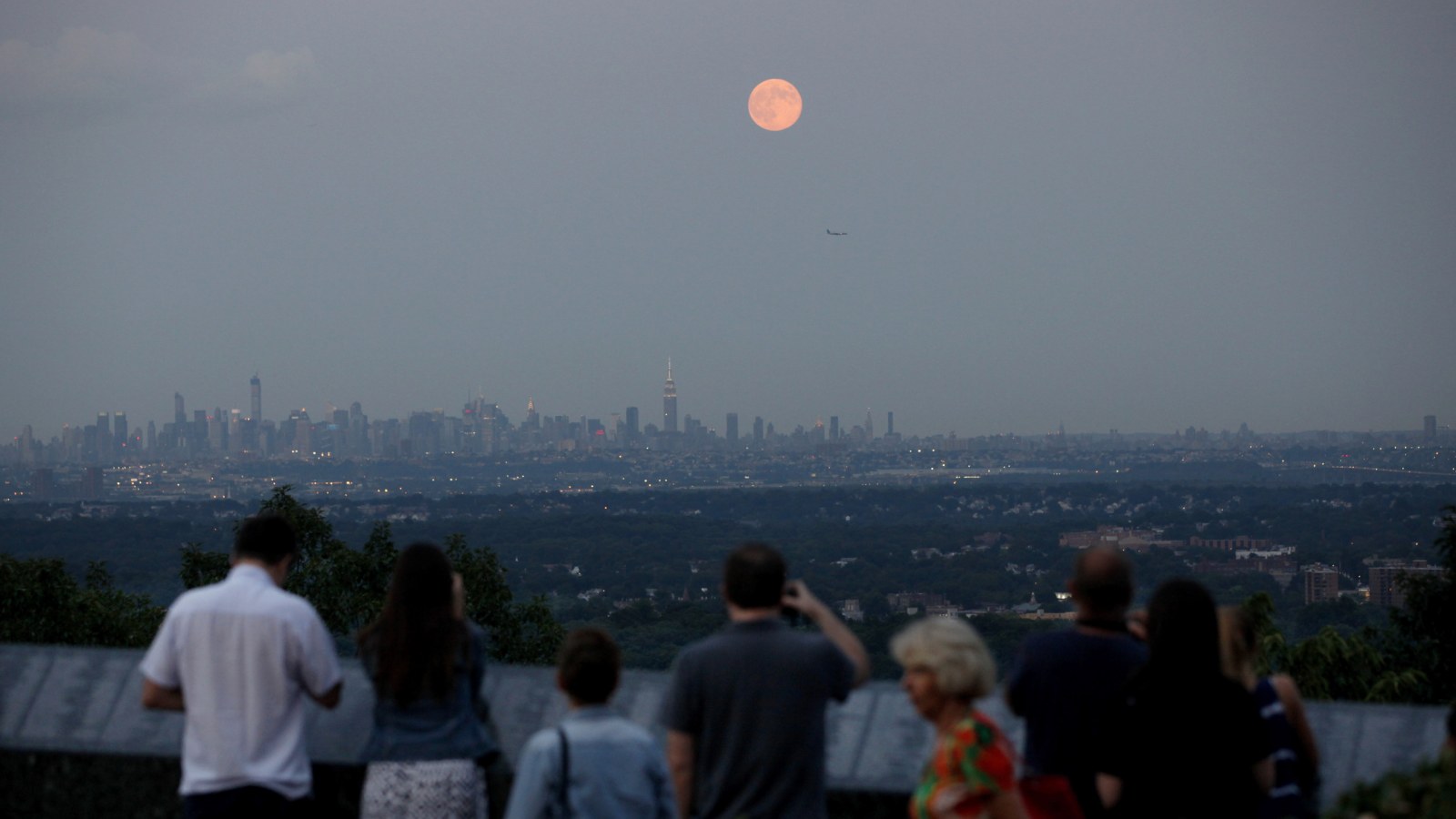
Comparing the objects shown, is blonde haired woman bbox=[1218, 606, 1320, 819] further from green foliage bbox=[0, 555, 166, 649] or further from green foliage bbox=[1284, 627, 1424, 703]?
green foliage bbox=[0, 555, 166, 649]

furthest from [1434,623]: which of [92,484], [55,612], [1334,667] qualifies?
[92,484]

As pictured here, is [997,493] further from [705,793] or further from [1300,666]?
[705,793]

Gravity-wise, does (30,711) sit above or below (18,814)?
above

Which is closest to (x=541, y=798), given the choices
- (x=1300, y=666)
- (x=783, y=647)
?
(x=783, y=647)

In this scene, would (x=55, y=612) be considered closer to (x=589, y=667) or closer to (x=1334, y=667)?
(x=1334, y=667)

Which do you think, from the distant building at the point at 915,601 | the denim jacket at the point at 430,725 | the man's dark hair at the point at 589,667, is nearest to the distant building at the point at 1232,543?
the distant building at the point at 915,601

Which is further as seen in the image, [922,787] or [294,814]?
[294,814]
